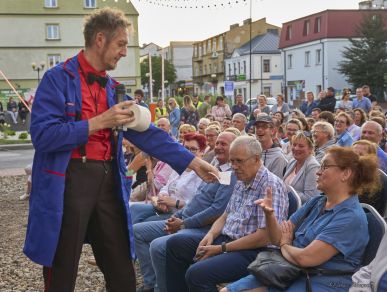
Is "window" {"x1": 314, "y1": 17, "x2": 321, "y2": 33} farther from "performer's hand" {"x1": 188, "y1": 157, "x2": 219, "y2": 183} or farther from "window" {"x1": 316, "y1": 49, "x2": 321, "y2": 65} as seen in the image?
"performer's hand" {"x1": 188, "y1": 157, "x2": 219, "y2": 183}

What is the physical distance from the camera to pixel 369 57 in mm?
42250

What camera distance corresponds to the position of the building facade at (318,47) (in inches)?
1955

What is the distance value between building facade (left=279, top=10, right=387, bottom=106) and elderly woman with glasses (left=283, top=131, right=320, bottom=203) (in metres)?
41.9

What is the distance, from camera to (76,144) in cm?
267

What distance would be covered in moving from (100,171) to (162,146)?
447mm

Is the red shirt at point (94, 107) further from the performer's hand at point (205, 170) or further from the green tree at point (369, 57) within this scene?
the green tree at point (369, 57)

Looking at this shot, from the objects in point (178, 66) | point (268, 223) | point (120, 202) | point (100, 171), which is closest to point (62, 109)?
point (100, 171)

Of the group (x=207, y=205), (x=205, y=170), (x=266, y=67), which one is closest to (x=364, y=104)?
(x=207, y=205)

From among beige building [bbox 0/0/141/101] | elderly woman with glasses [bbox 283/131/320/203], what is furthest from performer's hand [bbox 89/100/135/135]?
beige building [bbox 0/0/141/101]

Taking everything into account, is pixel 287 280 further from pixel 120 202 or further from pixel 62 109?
pixel 62 109

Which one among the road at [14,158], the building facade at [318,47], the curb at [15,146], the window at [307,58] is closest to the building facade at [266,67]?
the building facade at [318,47]

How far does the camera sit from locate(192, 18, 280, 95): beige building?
76.0 meters

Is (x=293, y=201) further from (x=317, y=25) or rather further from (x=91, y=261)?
(x=317, y=25)

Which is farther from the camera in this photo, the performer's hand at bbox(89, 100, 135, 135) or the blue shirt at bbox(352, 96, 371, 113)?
the blue shirt at bbox(352, 96, 371, 113)
